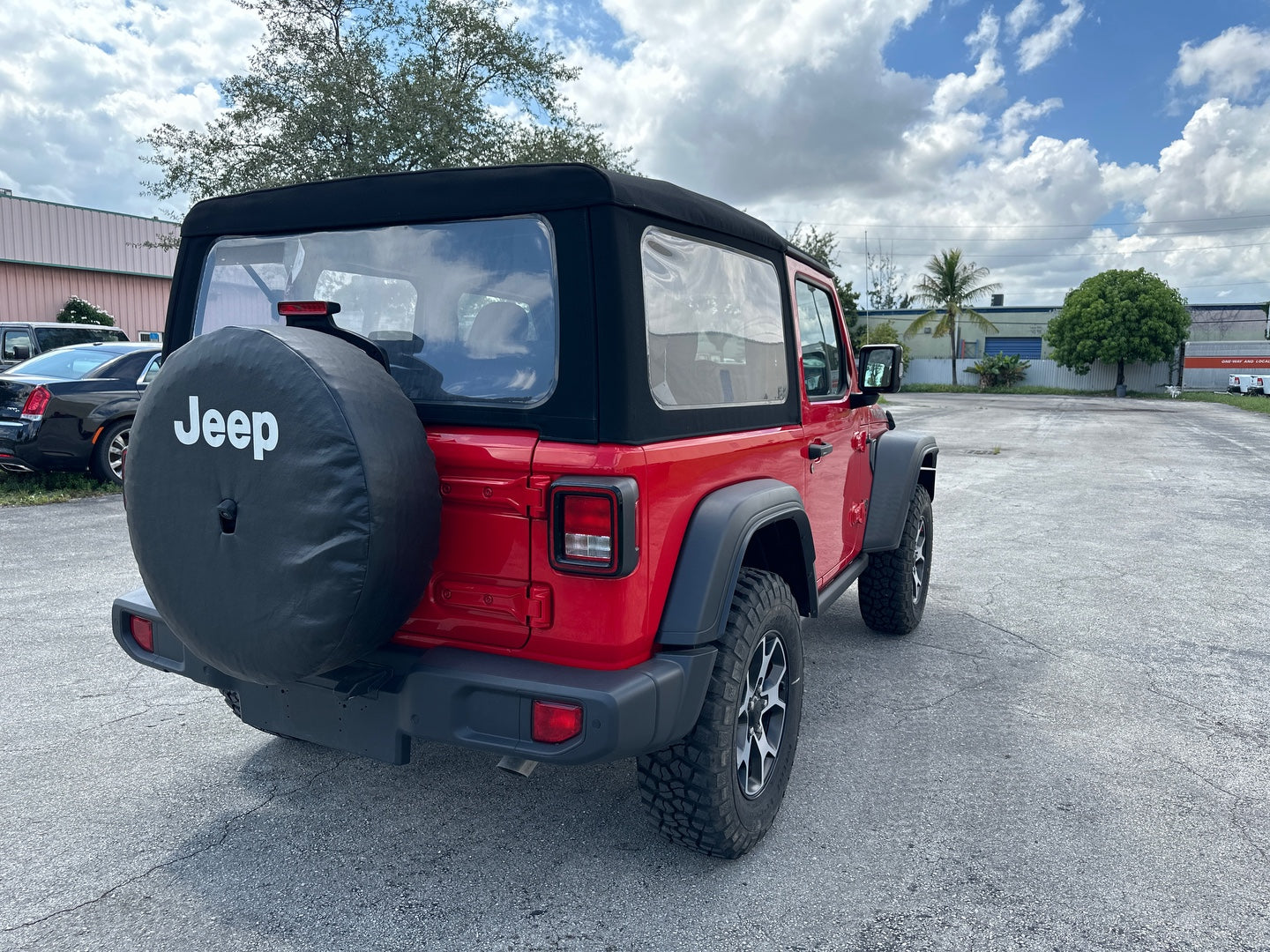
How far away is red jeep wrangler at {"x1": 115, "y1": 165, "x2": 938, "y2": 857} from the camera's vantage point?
2148 mm

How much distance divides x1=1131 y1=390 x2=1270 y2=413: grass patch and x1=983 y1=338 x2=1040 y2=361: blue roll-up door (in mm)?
9799

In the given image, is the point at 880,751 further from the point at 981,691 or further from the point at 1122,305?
the point at 1122,305

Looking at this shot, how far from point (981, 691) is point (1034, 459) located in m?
11.4

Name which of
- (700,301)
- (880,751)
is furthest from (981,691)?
(700,301)

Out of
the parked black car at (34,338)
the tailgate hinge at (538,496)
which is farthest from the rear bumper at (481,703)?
the parked black car at (34,338)

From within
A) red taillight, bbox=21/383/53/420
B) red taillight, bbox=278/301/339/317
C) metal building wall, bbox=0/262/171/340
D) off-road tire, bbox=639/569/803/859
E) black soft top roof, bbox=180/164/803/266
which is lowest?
off-road tire, bbox=639/569/803/859

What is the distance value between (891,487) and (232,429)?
330cm

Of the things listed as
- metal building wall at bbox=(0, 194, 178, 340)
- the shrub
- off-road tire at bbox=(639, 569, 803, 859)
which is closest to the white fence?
the shrub

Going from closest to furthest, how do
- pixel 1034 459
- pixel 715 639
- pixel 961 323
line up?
pixel 715 639
pixel 1034 459
pixel 961 323

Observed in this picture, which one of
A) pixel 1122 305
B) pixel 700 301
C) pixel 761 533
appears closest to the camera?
pixel 700 301

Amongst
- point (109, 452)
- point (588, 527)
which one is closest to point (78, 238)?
point (109, 452)

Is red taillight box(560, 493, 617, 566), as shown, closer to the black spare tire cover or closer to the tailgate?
the tailgate

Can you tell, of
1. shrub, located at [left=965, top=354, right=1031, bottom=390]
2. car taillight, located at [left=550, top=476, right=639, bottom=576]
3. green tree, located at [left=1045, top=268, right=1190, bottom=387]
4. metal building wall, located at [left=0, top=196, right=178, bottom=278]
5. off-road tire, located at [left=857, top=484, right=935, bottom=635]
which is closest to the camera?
car taillight, located at [left=550, top=476, right=639, bottom=576]

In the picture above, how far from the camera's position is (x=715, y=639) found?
2.56m
